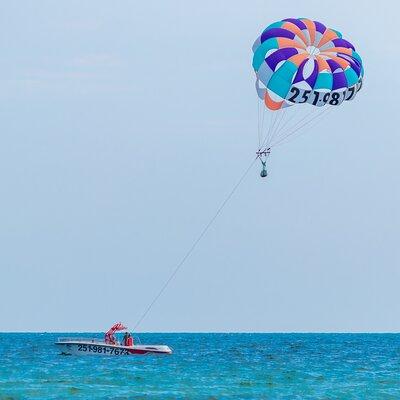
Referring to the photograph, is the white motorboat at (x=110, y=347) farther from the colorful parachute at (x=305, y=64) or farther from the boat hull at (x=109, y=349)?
the colorful parachute at (x=305, y=64)

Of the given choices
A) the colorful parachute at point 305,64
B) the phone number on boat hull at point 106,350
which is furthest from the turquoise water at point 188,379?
the colorful parachute at point 305,64

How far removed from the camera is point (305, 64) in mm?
41062

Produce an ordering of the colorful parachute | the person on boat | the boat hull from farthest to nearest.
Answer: the person on boat < the boat hull < the colorful parachute

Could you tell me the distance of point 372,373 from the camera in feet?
182

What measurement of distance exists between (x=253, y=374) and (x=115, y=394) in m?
12.7

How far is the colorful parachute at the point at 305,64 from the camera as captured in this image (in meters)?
40.9

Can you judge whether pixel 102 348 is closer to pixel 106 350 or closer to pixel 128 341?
pixel 106 350

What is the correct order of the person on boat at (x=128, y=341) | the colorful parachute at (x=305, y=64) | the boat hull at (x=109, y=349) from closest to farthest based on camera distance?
the colorful parachute at (x=305, y=64) → the boat hull at (x=109, y=349) → the person on boat at (x=128, y=341)

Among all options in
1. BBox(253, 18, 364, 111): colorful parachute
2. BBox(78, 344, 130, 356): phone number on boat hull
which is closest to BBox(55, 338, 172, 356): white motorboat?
BBox(78, 344, 130, 356): phone number on boat hull

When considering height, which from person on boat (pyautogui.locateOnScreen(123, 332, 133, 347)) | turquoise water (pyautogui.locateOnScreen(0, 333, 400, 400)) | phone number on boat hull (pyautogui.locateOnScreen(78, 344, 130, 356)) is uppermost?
person on boat (pyautogui.locateOnScreen(123, 332, 133, 347))

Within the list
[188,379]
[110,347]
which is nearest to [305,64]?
[188,379]

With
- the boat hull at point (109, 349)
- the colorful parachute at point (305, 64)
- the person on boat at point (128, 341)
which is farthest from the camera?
the person on boat at point (128, 341)

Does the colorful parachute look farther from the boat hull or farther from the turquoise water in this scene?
the boat hull

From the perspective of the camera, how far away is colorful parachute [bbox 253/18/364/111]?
40906mm
